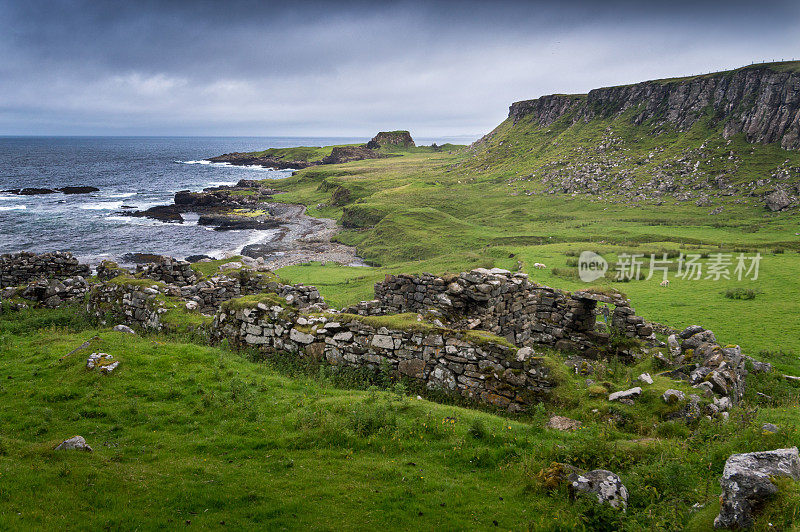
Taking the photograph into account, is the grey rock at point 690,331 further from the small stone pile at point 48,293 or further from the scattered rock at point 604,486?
the small stone pile at point 48,293

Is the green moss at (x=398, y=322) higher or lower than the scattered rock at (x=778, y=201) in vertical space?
lower

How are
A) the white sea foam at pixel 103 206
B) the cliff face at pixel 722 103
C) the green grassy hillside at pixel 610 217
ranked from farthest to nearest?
the white sea foam at pixel 103 206 → the cliff face at pixel 722 103 → the green grassy hillside at pixel 610 217

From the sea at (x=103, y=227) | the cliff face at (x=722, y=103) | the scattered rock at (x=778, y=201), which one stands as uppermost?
the cliff face at (x=722, y=103)

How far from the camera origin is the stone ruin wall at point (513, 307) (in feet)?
53.7

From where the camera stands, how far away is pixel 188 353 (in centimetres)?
1380

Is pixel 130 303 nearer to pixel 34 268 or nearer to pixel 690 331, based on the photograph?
pixel 34 268

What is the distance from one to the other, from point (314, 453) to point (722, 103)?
321 feet

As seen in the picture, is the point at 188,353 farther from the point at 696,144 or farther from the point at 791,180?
the point at 696,144

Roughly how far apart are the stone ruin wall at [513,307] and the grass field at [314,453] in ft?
10.6

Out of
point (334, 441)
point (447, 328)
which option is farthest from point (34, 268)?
point (334, 441)

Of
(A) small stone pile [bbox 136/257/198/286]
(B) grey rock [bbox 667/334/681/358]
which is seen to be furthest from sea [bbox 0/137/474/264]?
(B) grey rock [bbox 667/334/681/358]

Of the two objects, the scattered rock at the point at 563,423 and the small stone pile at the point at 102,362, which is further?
the small stone pile at the point at 102,362

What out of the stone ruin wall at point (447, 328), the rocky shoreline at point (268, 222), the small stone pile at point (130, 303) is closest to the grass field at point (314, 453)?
the stone ruin wall at point (447, 328)

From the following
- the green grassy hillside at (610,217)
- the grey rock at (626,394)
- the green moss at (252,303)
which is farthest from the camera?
the green grassy hillside at (610,217)
